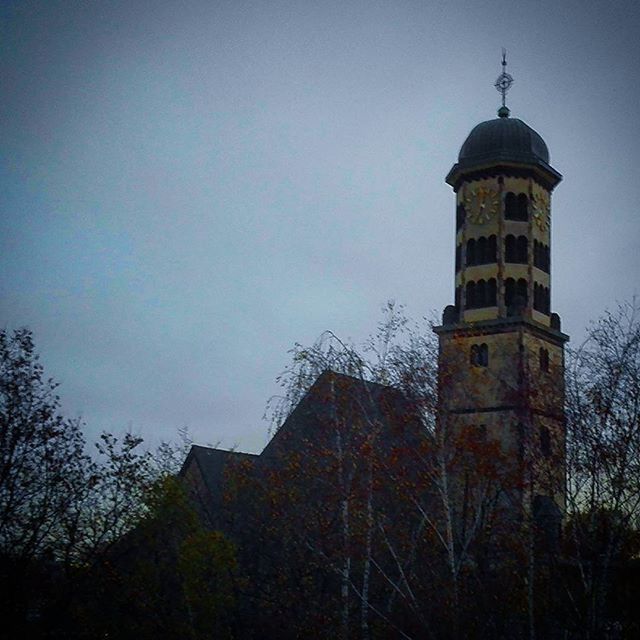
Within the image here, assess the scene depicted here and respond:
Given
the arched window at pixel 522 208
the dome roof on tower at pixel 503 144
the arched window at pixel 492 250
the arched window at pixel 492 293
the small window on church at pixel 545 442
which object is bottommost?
the small window on church at pixel 545 442

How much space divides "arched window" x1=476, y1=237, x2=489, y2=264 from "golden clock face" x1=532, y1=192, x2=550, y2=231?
3.06 metres

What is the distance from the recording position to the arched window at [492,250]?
171 ft

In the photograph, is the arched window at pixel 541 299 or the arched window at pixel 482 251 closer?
the arched window at pixel 541 299

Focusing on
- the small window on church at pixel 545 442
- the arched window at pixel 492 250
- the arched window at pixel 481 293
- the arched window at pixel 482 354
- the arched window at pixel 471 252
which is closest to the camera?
the small window on church at pixel 545 442

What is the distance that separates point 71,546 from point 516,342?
29132 mm

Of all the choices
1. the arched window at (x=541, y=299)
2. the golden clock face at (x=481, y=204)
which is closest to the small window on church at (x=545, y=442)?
the arched window at (x=541, y=299)

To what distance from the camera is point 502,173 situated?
52.9 m

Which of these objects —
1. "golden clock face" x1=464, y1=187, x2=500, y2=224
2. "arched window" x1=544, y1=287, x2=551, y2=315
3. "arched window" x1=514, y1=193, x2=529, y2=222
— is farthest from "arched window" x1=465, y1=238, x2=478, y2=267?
"arched window" x1=544, y1=287, x2=551, y2=315

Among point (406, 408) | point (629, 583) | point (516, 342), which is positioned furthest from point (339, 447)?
point (516, 342)

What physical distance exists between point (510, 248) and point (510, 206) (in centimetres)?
243

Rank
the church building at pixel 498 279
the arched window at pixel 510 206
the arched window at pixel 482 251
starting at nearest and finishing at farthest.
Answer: the church building at pixel 498 279, the arched window at pixel 482 251, the arched window at pixel 510 206

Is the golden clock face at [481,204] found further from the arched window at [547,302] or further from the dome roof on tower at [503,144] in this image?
the arched window at [547,302]

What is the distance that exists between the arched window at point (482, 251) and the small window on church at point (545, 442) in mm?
25363

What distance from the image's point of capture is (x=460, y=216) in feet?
180
